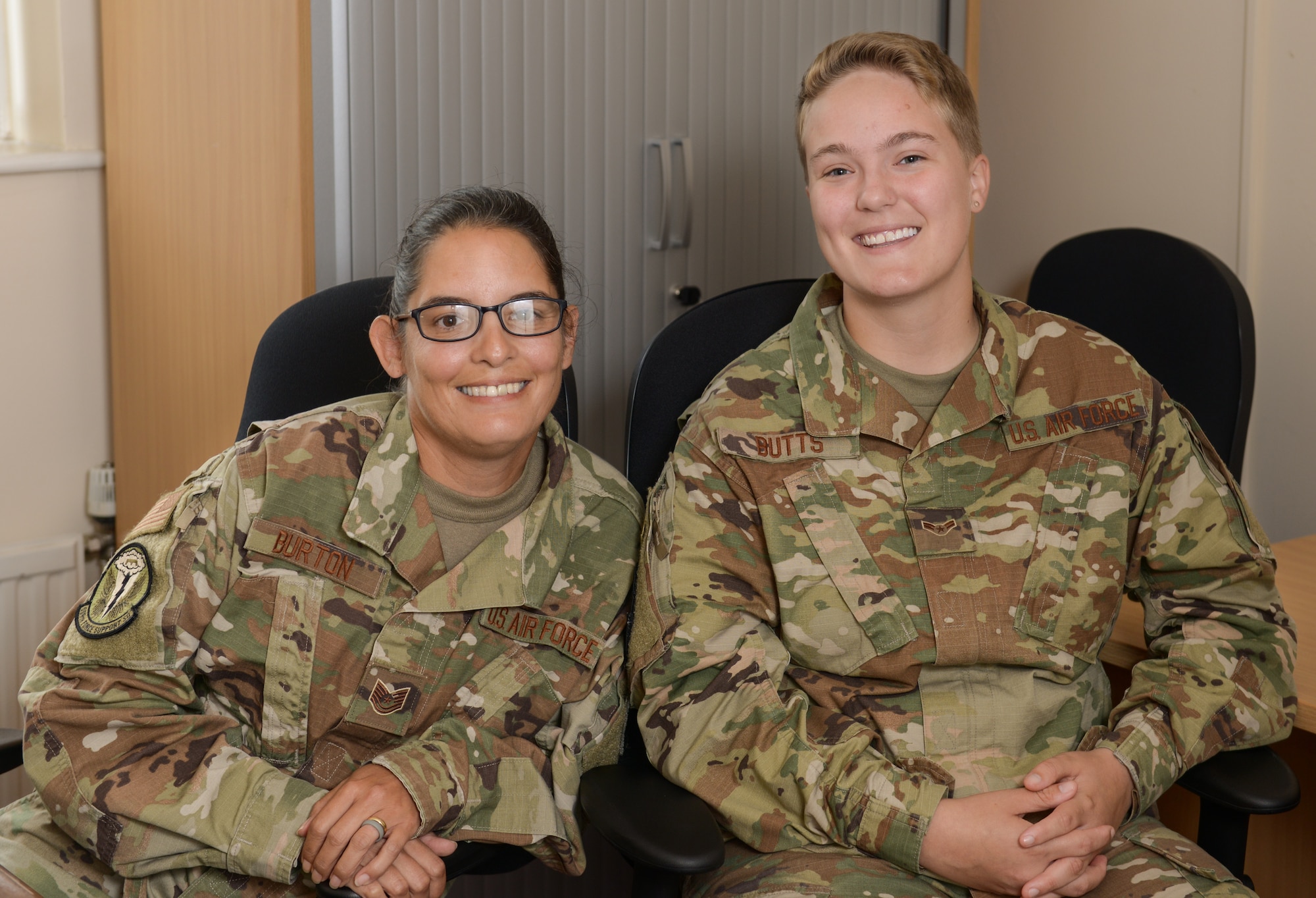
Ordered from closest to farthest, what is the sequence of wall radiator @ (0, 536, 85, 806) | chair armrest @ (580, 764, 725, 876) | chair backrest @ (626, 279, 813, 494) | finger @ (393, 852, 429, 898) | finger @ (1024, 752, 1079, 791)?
chair armrest @ (580, 764, 725, 876) < finger @ (393, 852, 429, 898) < finger @ (1024, 752, 1079, 791) < chair backrest @ (626, 279, 813, 494) < wall radiator @ (0, 536, 85, 806)

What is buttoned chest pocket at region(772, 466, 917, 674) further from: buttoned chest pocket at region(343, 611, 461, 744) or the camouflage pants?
buttoned chest pocket at region(343, 611, 461, 744)

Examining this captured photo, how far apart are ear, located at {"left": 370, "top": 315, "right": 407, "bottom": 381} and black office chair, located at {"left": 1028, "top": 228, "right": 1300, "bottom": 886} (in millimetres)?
1354

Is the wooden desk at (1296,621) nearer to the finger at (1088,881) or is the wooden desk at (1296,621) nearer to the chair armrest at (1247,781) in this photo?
the chair armrest at (1247,781)

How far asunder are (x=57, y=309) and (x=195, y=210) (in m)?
0.48

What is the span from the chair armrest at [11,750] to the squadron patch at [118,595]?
0.15 m

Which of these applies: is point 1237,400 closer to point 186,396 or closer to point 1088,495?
point 1088,495

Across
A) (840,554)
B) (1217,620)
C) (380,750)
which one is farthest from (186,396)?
(1217,620)

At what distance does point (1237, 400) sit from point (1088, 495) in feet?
1.97

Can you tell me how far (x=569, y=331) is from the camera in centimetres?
171

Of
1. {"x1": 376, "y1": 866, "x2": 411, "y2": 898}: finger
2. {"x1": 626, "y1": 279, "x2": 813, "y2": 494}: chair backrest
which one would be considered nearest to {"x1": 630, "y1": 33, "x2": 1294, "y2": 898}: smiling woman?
{"x1": 626, "y1": 279, "x2": 813, "y2": 494}: chair backrest

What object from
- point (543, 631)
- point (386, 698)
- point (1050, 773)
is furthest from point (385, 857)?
point (1050, 773)

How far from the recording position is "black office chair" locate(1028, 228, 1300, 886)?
Answer: 84.7 inches

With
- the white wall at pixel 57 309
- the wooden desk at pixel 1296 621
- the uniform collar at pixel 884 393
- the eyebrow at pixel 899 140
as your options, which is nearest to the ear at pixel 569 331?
the uniform collar at pixel 884 393

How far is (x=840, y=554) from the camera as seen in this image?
1675mm
